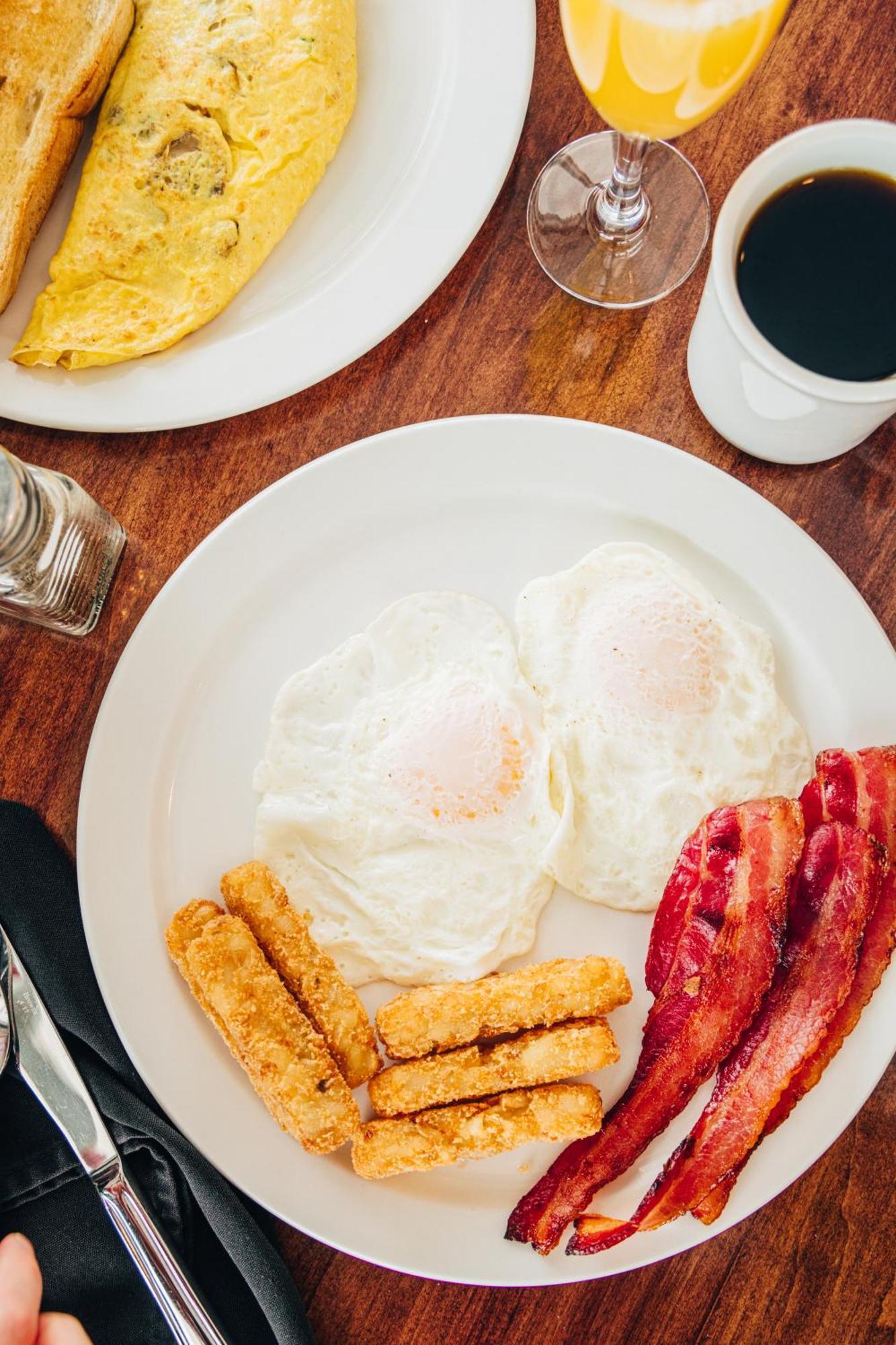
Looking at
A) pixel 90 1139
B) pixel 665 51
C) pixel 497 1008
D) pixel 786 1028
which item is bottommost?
pixel 786 1028

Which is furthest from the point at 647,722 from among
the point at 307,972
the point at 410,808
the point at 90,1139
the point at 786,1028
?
the point at 90,1139

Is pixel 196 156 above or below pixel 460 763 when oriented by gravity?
A: above

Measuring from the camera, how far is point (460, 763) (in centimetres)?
164

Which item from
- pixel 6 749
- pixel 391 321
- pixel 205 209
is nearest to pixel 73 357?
pixel 205 209

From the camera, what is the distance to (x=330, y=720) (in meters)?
1.70

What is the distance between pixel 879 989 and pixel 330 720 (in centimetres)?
96

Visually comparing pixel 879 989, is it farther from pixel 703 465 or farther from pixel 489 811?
pixel 703 465

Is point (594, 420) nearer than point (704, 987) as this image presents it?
No

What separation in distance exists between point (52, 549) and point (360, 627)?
492 millimetres

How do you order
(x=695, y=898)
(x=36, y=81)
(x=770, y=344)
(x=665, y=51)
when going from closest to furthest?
(x=665, y=51) → (x=770, y=344) → (x=695, y=898) → (x=36, y=81)

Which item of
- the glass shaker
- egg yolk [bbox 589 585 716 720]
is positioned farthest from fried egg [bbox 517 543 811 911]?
the glass shaker

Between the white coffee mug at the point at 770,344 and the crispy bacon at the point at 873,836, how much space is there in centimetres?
50

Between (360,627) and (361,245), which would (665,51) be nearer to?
(361,245)

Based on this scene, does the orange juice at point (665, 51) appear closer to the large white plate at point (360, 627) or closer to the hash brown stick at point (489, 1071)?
the large white plate at point (360, 627)
